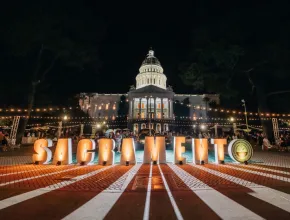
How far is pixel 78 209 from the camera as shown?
11.5ft

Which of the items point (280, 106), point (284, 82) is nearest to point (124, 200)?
point (284, 82)

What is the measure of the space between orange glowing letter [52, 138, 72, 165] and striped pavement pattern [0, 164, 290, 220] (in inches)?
141

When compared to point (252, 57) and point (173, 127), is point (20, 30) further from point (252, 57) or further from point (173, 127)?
point (173, 127)

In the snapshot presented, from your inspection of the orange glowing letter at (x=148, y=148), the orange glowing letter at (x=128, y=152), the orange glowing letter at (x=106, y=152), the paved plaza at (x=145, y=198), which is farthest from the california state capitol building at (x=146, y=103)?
the paved plaza at (x=145, y=198)

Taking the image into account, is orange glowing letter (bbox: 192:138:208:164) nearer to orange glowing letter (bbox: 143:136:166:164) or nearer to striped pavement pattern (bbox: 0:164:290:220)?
orange glowing letter (bbox: 143:136:166:164)

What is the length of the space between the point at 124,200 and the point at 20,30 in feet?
73.7

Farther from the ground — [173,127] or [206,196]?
[173,127]

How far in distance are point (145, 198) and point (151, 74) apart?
254 feet

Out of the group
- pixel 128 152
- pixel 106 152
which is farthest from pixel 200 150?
pixel 106 152

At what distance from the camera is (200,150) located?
962 cm

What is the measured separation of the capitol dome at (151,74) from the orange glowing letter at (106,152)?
7008cm

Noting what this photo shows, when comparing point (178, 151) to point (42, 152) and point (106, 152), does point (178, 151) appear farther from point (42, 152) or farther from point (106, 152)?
point (42, 152)

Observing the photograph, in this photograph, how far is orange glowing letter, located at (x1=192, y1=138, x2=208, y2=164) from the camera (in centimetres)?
954

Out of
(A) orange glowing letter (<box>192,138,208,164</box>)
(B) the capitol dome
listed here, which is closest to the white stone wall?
(B) the capitol dome
